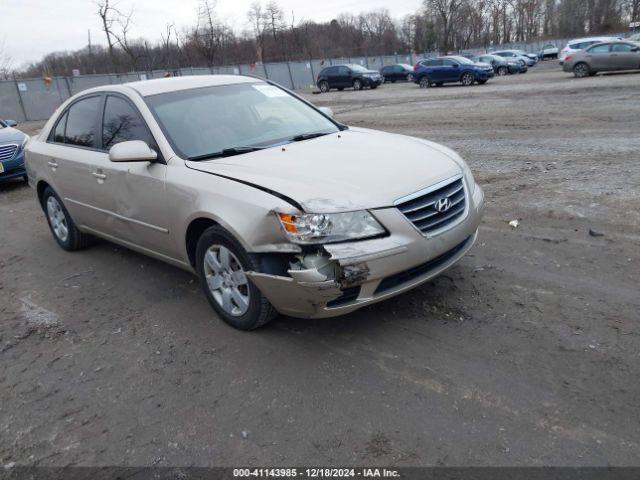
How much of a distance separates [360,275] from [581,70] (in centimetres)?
2560

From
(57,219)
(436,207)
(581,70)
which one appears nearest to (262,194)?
(436,207)

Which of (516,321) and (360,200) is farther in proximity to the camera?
(516,321)

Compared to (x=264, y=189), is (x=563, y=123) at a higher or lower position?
lower

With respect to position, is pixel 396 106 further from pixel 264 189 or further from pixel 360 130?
pixel 264 189

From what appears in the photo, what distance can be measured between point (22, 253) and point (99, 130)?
85.4 inches

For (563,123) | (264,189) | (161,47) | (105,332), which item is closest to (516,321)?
(264,189)

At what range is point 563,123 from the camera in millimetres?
11375

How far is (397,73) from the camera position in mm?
38844

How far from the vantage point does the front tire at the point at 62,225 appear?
5680mm

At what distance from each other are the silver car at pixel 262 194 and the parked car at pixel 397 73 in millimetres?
35524

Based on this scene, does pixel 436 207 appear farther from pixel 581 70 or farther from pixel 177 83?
pixel 581 70

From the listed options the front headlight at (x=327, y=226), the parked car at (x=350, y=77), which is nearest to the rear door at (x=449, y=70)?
the parked car at (x=350, y=77)

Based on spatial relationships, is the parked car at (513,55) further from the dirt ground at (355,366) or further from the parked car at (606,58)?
the dirt ground at (355,366)

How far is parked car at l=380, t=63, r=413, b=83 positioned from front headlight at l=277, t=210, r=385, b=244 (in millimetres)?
37578
